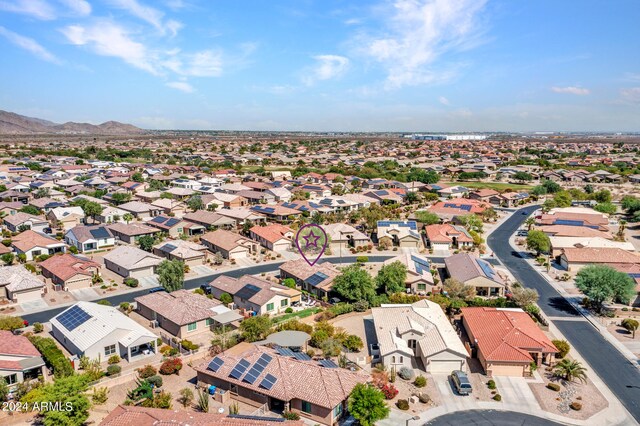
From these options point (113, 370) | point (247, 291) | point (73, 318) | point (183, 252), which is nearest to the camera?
point (113, 370)

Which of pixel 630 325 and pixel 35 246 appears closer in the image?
pixel 630 325

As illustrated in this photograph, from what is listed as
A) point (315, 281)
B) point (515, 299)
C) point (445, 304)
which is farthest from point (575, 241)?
point (315, 281)

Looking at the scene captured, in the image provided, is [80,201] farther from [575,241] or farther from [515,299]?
[575,241]

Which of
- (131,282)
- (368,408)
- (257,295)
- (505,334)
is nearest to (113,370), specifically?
(257,295)

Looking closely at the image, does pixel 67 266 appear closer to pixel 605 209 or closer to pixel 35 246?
pixel 35 246

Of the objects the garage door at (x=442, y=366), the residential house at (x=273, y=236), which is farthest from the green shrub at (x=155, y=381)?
the residential house at (x=273, y=236)

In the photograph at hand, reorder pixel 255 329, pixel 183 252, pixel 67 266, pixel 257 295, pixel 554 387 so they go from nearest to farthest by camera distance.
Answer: pixel 554 387 → pixel 255 329 → pixel 257 295 → pixel 67 266 → pixel 183 252

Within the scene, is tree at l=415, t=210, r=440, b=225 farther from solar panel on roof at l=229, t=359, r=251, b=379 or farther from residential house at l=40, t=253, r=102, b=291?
solar panel on roof at l=229, t=359, r=251, b=379
